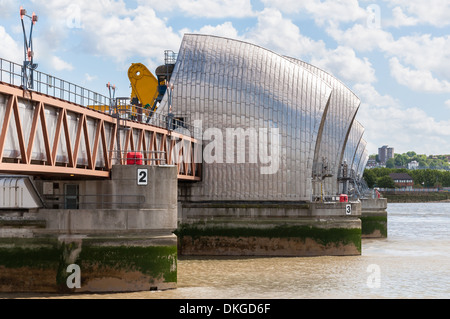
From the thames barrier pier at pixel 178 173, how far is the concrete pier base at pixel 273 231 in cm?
8

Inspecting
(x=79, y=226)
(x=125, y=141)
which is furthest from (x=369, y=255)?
(x=79, y=226)

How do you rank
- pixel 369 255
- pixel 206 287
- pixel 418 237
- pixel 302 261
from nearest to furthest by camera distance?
pixel 206 287
pixel 302 261
pixel 369 255
pixel 418 237

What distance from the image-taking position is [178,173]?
4841 cm

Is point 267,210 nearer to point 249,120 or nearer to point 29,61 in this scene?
point 249,120

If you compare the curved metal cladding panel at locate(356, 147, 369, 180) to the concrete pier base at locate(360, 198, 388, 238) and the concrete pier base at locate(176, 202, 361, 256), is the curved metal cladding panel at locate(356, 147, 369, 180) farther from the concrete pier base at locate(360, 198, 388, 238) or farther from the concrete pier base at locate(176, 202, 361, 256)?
the concrete pier base at locate(176, 202, 361, 256)

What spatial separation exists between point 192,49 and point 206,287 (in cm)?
2731

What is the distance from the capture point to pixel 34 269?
30.7 metres

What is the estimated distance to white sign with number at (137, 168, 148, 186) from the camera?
33062 millimetres

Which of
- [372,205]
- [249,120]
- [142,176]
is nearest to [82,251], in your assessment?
[142,176]

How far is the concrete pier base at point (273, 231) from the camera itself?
161 ft

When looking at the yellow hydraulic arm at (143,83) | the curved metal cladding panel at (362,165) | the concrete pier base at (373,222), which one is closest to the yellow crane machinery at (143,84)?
the yellow hydraulic arm at (143,83)

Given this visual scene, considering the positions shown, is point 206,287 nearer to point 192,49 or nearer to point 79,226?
point 79,226

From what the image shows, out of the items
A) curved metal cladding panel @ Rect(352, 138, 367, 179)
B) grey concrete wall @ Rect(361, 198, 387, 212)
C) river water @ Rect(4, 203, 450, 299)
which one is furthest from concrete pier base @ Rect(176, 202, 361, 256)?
curved metal cladding panel @ Rect(352, 138, 367, 179)
